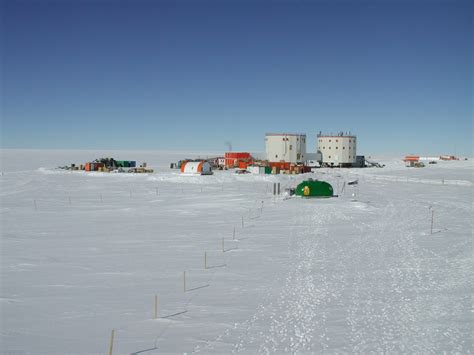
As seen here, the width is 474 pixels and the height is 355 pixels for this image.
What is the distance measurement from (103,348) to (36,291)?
3.81 m

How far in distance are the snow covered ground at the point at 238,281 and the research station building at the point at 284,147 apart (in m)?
44.8

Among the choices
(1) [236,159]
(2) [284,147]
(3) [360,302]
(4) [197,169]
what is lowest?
(3) [360,302]

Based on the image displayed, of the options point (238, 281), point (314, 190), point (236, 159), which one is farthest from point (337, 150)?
point (238, 281)

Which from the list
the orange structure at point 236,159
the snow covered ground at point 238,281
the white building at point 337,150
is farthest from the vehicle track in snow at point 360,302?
the white building at point 337,150

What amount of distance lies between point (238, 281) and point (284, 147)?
190 ft

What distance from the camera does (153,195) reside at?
102 ft

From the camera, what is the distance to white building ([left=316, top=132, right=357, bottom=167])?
72.8 meters

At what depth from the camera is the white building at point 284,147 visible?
6762cm

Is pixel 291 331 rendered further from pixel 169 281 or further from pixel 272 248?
pixel 272 248

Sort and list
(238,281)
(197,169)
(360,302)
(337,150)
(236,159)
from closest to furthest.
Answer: (360,302) → (238,281) → (197,169) → (236,159) → (337,150)

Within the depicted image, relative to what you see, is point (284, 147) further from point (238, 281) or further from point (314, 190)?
point (238, 281)

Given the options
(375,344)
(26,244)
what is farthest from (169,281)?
(26,244)

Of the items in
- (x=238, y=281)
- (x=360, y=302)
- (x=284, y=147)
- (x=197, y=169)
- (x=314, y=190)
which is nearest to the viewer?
(x=360, y=302)

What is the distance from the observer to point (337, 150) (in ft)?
241
